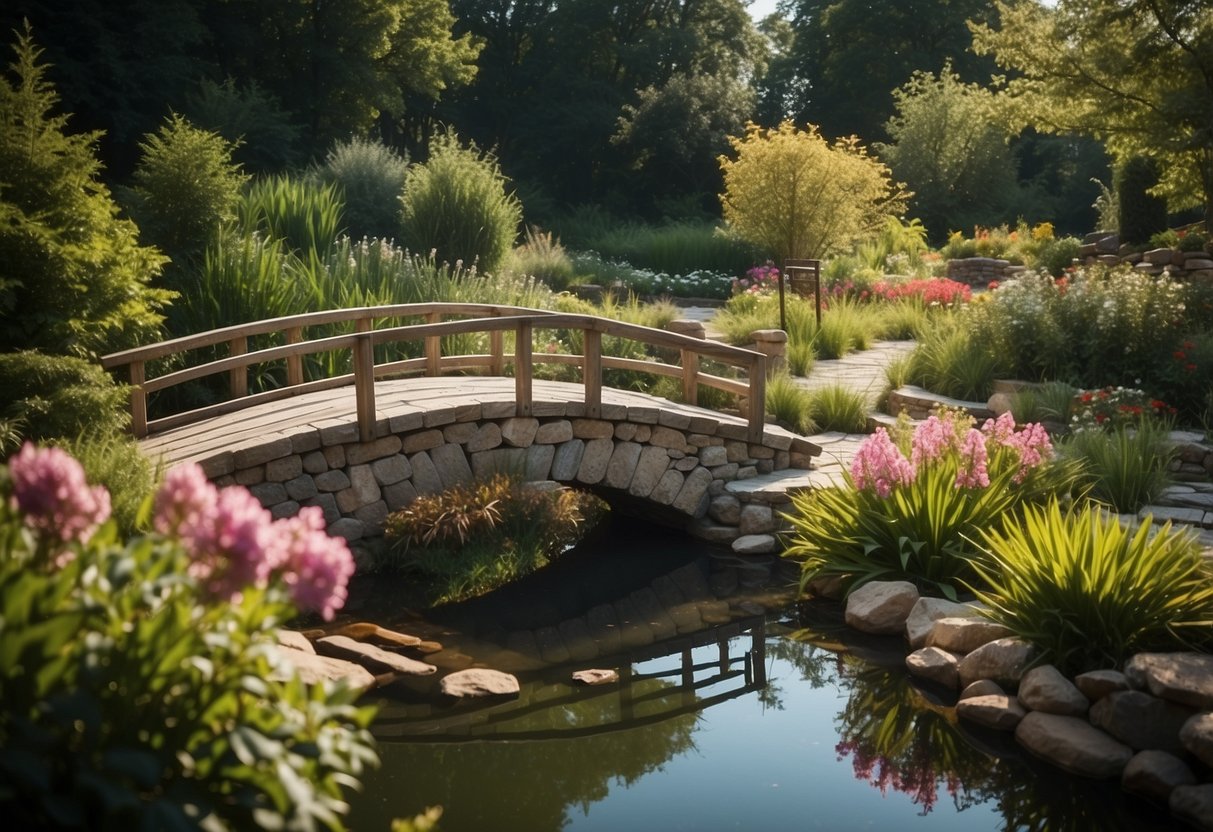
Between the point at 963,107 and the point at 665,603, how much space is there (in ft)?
75.3

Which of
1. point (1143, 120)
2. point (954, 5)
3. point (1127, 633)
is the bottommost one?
point (1127, 633)

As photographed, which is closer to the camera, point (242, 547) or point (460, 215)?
point (242, 547)

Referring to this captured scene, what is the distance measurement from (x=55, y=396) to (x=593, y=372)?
3605 millimetres

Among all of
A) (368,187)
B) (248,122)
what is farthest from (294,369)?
(248,122)

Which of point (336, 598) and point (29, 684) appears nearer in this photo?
point (29, 684)

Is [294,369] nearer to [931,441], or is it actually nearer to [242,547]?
[931,441]

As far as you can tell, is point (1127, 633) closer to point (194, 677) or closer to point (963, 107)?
point (194, 677)

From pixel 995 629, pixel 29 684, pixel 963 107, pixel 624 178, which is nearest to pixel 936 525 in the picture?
pixel 995 629

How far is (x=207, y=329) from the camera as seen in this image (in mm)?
9609

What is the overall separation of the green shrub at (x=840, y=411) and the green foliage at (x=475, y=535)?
130 inches

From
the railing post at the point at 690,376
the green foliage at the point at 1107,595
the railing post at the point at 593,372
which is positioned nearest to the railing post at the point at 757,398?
the railing post at the point at 690,376

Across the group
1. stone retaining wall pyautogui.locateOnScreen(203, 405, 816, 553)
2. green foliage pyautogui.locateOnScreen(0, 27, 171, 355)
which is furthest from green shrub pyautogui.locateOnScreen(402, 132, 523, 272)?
green foliage pyautogui.locateOnScreen(0, 27, 171, 355)

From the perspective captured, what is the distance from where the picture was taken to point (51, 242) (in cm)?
698

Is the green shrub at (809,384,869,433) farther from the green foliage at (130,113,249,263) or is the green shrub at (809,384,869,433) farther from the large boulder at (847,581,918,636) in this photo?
the green foliage at (130,113,249,263)
